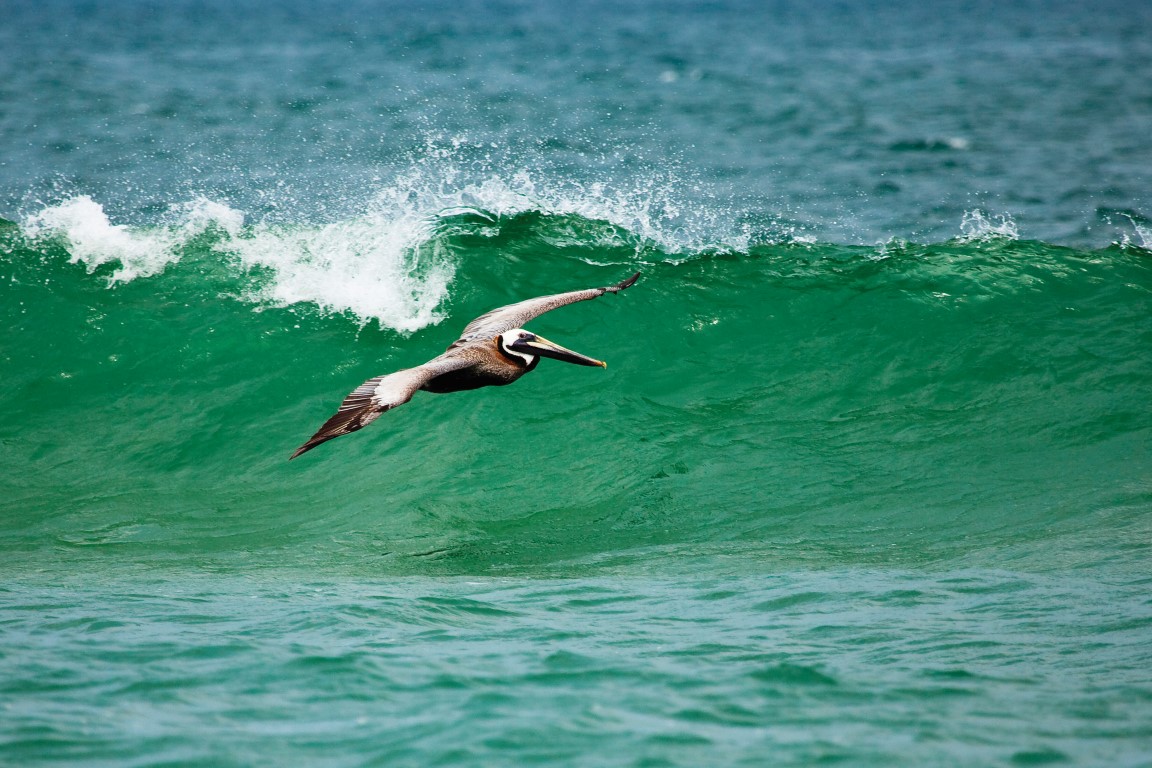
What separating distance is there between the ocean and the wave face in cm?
4

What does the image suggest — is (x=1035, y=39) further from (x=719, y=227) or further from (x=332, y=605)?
(x=332, y=605)

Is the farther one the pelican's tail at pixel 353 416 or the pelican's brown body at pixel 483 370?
the pelican's brown body at pixel 483 370

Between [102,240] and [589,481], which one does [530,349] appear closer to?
[589,481]

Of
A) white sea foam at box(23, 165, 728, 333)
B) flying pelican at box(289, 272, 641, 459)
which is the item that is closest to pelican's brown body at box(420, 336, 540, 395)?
flying pelican at box(289, 272, 641, 459)

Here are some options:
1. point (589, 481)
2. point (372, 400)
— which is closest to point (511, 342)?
point (372, 400)

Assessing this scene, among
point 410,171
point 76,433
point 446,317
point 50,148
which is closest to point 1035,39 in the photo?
point 410,171

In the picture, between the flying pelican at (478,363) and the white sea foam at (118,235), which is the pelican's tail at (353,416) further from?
the white sea foam at (118,235)

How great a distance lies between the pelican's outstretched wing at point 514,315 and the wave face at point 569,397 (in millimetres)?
1522

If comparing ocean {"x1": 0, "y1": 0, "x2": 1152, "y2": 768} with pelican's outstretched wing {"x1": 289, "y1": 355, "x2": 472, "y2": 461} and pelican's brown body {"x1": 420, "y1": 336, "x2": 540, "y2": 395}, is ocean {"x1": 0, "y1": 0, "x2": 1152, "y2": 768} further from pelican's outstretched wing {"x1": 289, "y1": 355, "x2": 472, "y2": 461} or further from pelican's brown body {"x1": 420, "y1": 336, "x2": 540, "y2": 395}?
pelican's brown body {"x1": 420, "y1": 336, "x2": 540, "y2": 395}

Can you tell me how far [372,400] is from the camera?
21.8 feet

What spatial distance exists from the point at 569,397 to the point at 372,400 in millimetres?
4356

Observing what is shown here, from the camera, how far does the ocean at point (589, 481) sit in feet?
17.2

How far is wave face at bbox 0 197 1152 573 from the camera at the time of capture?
346 inches

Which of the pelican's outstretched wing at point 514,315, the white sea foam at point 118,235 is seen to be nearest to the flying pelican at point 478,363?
the pelican's outstretched wing at point 514,315
